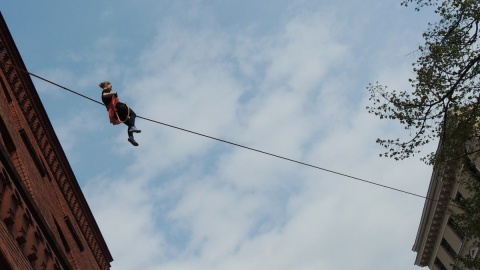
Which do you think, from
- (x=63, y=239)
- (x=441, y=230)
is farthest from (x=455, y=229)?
(x=63, y=239)

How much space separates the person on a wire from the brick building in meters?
1.45

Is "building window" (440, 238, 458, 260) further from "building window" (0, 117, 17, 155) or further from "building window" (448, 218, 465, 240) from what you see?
"building window" (0, 117, 17, 155)

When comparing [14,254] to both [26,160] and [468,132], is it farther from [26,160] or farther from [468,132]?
[468,132]

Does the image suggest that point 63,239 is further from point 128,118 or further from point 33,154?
point 128,118

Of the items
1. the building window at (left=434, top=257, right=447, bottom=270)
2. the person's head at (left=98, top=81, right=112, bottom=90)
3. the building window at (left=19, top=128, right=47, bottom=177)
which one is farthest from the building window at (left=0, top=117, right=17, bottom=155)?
the building window at (left=434, top=257, right=447, bottom=270)

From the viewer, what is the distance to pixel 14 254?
8.99 m

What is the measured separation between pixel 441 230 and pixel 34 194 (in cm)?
2555

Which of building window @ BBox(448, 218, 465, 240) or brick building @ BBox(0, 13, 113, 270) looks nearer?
brick building @ BBox(0, 13, 113, 270)

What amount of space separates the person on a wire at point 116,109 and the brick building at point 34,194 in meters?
1.45

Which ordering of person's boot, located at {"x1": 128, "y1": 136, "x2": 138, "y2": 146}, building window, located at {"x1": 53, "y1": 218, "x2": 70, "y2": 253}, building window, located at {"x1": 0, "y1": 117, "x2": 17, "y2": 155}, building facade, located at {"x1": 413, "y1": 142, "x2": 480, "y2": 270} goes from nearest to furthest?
person's boot, located at {"x1": 128, "y1": 136, "x2": 138, "y2": 146}, building window, located at {"x1": 0, "y1": 117, "x2": 17, "y2": 155}, building window, located at {"x1": 53, "y1": 218, "x2": 70, "y2": 253}, building facade, located at {"x1": 413, "y1": 142, "x2": 480, "y2": 270}

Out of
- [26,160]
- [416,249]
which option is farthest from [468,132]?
[416,249]

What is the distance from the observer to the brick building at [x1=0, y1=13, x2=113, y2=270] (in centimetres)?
954

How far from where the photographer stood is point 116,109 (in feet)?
39.3

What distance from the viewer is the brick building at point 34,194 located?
954 centimetres
